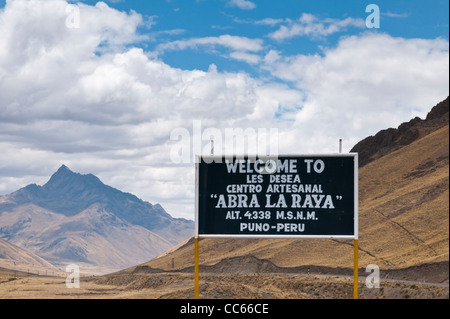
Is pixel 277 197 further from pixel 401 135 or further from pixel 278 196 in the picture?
pixel 401 135

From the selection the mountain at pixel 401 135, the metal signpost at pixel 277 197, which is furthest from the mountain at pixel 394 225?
the metal signpost at pixel 277 197

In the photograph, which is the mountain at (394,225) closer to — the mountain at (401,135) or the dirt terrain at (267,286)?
the mountain at (401,135)

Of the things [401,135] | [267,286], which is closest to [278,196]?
[267,286]

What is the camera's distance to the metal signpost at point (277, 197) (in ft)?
60.7

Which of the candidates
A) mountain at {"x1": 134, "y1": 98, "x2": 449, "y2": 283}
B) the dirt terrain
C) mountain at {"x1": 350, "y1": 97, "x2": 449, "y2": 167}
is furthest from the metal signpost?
mountain at {"x1": 350, "y1": 97, "x2": 449, "y2": 167}

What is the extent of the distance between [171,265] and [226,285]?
63535mm

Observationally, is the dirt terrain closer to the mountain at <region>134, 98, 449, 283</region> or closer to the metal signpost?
the mountain at <region>134, 98, 449, 283</region>

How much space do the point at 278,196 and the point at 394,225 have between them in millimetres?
60631

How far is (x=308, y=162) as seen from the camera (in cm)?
1859

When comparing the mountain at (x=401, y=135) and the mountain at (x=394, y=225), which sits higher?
the mountain at (x=401, y=135)

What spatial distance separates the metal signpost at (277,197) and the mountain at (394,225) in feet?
123

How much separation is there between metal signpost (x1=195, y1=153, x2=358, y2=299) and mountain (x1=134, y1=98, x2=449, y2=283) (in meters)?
37.5
